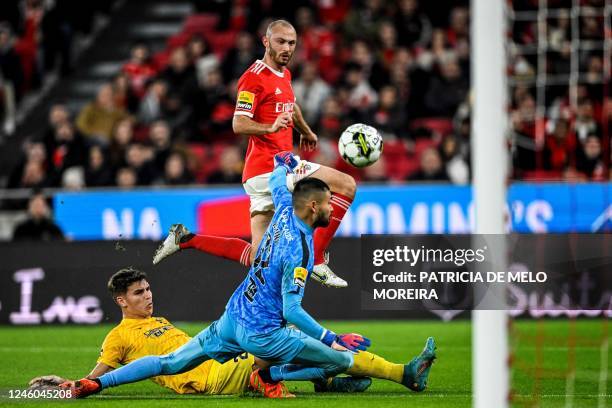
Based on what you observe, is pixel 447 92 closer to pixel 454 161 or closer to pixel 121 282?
pixel 454 161

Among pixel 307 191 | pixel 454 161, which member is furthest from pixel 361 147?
pixel 454 161

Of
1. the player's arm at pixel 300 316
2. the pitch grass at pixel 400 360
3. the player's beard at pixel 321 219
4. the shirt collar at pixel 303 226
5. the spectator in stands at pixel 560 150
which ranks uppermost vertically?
the spectator in stands at pixel 560 150

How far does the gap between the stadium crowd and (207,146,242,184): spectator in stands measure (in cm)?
2

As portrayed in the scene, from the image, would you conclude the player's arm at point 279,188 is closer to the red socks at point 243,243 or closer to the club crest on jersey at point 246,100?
the club crest on jersey at point 246,100

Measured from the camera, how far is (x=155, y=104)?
16.4 metres

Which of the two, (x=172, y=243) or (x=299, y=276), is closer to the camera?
(x=299, y=276)

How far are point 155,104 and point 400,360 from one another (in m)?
8.06

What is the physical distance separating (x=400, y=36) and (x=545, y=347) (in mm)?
7254

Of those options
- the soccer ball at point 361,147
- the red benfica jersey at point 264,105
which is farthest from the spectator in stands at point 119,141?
the soccer ball at point 361,147

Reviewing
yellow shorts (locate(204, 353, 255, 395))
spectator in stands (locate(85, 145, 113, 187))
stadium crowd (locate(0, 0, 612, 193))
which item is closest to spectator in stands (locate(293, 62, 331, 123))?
stadium crowd (locate(0, 0, 612, 193))

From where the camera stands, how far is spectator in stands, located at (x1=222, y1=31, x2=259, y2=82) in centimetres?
1600

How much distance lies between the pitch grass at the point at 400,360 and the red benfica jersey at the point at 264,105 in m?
1.60

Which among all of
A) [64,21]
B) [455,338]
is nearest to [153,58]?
[64,21]

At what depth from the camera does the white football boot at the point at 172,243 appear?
28.0 feet
